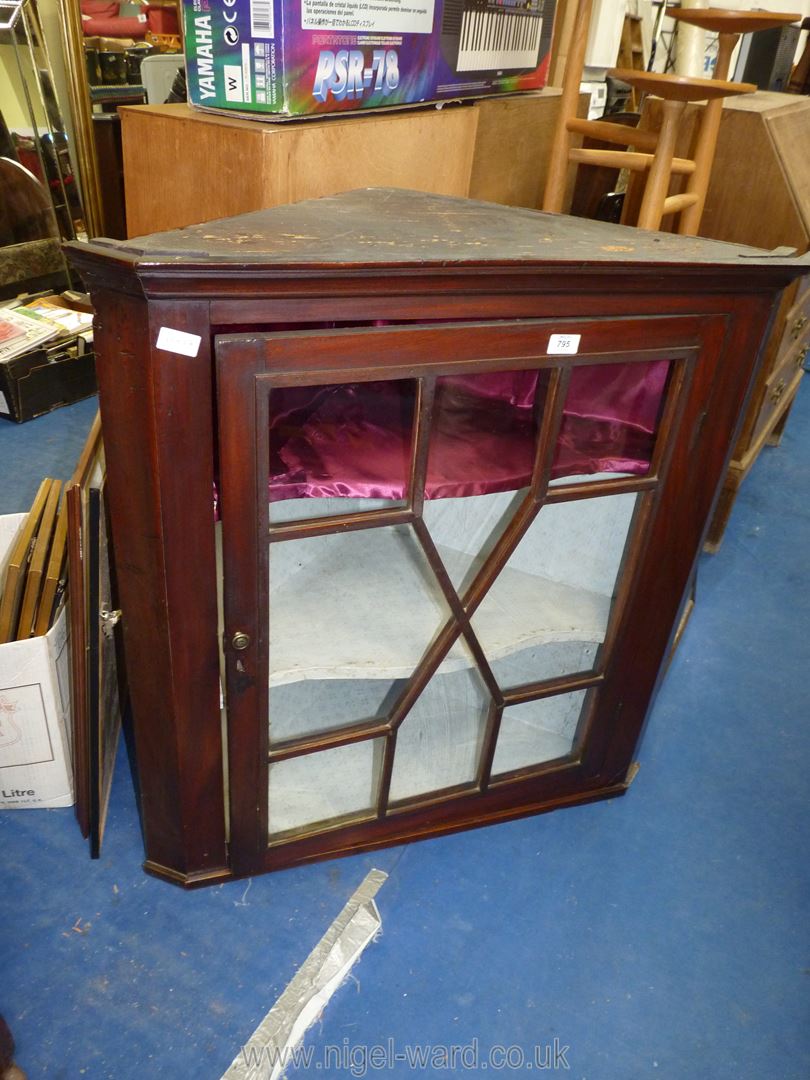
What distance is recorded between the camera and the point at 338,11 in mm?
1176

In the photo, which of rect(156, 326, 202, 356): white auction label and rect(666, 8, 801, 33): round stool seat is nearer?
rect(156, 326, 202, 356): white auction label

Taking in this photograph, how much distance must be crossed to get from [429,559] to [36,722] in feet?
2.30

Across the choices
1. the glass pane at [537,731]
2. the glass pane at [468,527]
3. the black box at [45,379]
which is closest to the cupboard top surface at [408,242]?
the glass pane at [468,527]

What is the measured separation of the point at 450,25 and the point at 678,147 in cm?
97

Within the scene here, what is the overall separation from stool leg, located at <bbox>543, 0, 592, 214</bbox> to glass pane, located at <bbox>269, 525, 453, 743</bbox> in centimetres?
102

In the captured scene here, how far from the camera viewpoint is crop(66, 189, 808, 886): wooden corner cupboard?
2.83 feet

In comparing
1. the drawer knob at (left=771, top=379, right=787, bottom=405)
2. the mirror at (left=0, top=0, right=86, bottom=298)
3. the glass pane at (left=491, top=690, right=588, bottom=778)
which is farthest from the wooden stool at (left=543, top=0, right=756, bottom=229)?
the mirror at (left=0, top=0, right=86, bottom=298)

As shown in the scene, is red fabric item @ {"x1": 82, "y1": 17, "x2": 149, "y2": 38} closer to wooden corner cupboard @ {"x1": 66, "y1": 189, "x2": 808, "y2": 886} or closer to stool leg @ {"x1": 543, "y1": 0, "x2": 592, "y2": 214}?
stool leg @ {"x1": 543, "y1": 0, "x2": 592, "y2": 214}

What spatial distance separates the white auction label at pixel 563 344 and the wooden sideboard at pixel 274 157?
1.81ft

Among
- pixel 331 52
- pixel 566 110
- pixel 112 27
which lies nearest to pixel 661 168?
pixel 566 110

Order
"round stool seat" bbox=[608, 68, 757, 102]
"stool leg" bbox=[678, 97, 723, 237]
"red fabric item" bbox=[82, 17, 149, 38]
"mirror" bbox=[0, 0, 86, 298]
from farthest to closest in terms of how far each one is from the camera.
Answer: "red fabric item" bbox=[82, 17, 149, 38] → "mirror" bbox=[0, 0, 86, 298] → "stool leg" bbox=[678, 97, 723, 237] → "round stool seat" bbox=[608, 68, 757, 102]

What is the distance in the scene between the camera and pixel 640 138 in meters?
1.88

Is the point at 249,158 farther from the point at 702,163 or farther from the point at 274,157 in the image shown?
the point at 702,163

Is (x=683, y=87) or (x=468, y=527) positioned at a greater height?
(x=683, y=87)
